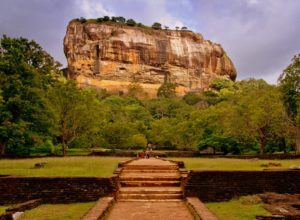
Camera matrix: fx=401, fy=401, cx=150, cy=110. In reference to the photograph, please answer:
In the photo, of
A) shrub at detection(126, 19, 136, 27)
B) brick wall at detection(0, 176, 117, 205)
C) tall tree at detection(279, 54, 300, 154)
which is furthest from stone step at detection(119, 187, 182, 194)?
shrub at detection(126, 19, 136, 27)

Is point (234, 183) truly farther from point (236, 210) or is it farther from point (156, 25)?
point (156, 25)

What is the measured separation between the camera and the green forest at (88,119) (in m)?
21.9

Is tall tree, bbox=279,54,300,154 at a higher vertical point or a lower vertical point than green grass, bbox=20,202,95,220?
higher

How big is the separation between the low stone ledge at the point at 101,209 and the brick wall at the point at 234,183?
7.75 feet

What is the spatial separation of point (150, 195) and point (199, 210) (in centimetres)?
280

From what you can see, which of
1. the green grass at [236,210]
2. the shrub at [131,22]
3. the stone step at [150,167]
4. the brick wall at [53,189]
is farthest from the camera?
the shrub at [131,22]

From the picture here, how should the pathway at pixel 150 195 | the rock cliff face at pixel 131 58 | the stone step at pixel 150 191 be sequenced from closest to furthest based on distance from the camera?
the pathway at pixel 150 195, the stone step at pixel 150 191, the rock cliff face at pixel 131 58

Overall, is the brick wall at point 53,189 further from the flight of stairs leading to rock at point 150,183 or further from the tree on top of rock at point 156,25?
the tree on top of rock at point 156,25

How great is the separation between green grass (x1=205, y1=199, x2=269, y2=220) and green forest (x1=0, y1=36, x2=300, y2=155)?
31.7ft

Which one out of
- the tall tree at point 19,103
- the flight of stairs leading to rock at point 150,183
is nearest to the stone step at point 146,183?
the flight of stairs leading to rock at point 150,183

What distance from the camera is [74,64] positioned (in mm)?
103188

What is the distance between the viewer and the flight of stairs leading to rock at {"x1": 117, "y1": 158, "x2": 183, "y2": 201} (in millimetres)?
11336

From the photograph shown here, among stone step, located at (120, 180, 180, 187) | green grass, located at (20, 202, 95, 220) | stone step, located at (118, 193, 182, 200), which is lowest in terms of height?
green grass, located at (20, 202, 95, 220)

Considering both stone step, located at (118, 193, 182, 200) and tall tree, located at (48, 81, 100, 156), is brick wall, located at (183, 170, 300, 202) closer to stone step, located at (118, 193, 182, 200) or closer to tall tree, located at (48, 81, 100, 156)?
stone step, located at (118, 193, 182, 200)
